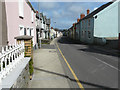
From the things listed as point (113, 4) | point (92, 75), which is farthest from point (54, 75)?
point (113, 4)

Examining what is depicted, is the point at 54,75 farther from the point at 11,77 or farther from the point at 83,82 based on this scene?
the point at 11,77

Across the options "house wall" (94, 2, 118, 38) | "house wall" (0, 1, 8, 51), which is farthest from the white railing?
"house wall" (94, 2, 118, 38)

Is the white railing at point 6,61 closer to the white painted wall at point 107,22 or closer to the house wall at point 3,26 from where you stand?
the house wall at point 3,26

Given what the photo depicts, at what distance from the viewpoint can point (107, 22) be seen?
24.2 metres

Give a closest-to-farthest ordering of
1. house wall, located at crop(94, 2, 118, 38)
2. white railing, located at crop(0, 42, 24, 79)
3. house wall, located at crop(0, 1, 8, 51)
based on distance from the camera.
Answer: white railing, located at crop(0, 42, 24, 79)
house wall, located at crop(0, 1, 8, 51)
house wall, located at crop(94, 2, 118, 38)

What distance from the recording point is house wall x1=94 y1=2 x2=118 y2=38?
2361 cm

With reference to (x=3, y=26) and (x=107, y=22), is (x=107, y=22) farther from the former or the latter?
(x=3, y=26)

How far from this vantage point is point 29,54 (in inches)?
231

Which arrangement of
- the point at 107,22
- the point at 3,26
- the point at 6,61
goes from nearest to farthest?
the point at 6,61 → the point at 3,26 → the point at 107,22

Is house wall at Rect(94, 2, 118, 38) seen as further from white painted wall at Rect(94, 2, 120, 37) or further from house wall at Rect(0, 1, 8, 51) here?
house wall at Rect(0, 1, 8, 51)

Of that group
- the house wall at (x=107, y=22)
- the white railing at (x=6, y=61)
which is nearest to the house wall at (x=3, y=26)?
the white railing at (x=6, y=61)

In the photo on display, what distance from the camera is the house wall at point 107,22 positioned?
930 inches

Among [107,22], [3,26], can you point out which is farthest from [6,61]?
[107,22]

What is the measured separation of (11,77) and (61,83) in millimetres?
2987
